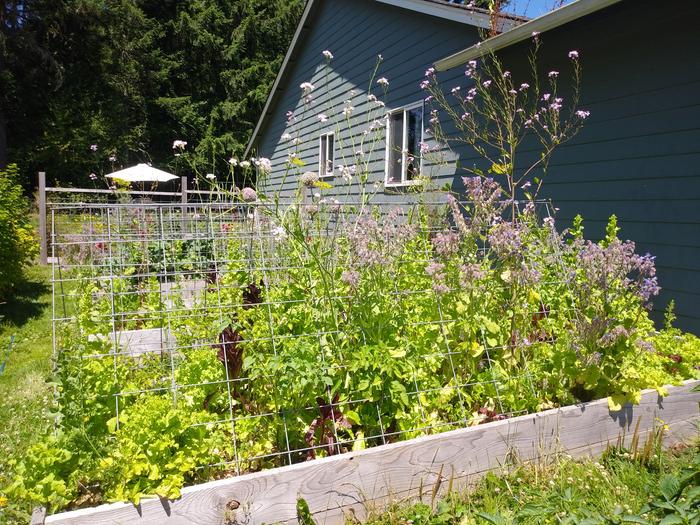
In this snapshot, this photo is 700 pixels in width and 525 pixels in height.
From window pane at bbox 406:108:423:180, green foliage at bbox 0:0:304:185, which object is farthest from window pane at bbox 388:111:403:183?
green foliage at bbox 0:0:304:185

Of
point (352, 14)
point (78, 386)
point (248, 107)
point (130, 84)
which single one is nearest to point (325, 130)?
point (352, 14)

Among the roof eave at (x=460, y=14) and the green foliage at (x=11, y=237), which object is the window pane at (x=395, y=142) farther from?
the green foliage at (x=11, y=237)

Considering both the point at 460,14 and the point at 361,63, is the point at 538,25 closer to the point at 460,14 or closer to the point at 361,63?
the point at 460,14

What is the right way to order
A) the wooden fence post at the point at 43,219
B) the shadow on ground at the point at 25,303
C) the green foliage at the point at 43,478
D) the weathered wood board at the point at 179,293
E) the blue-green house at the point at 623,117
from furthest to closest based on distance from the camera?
the wooden fence post at the point at 43,219, the shadow on ground at the point at 25,303, the blue-green house at the point at 623,117, the weathered wood board at the point at 179,293, the green foliage at the point at 43,478

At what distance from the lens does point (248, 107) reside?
2383cm

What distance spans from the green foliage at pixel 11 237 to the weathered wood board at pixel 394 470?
5.35m

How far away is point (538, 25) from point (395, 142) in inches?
150

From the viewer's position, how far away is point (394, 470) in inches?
80.7

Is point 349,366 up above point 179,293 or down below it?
below

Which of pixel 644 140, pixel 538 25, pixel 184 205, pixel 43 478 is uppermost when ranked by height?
pixel 538 25

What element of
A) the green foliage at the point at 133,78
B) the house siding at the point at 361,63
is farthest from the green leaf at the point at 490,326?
the green foliage at the point at 133,78

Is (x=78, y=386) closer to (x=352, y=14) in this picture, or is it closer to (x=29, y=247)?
(x=29, y=247)

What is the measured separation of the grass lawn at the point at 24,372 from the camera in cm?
281

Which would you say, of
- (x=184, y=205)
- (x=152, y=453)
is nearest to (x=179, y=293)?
(x=184, y=205)
